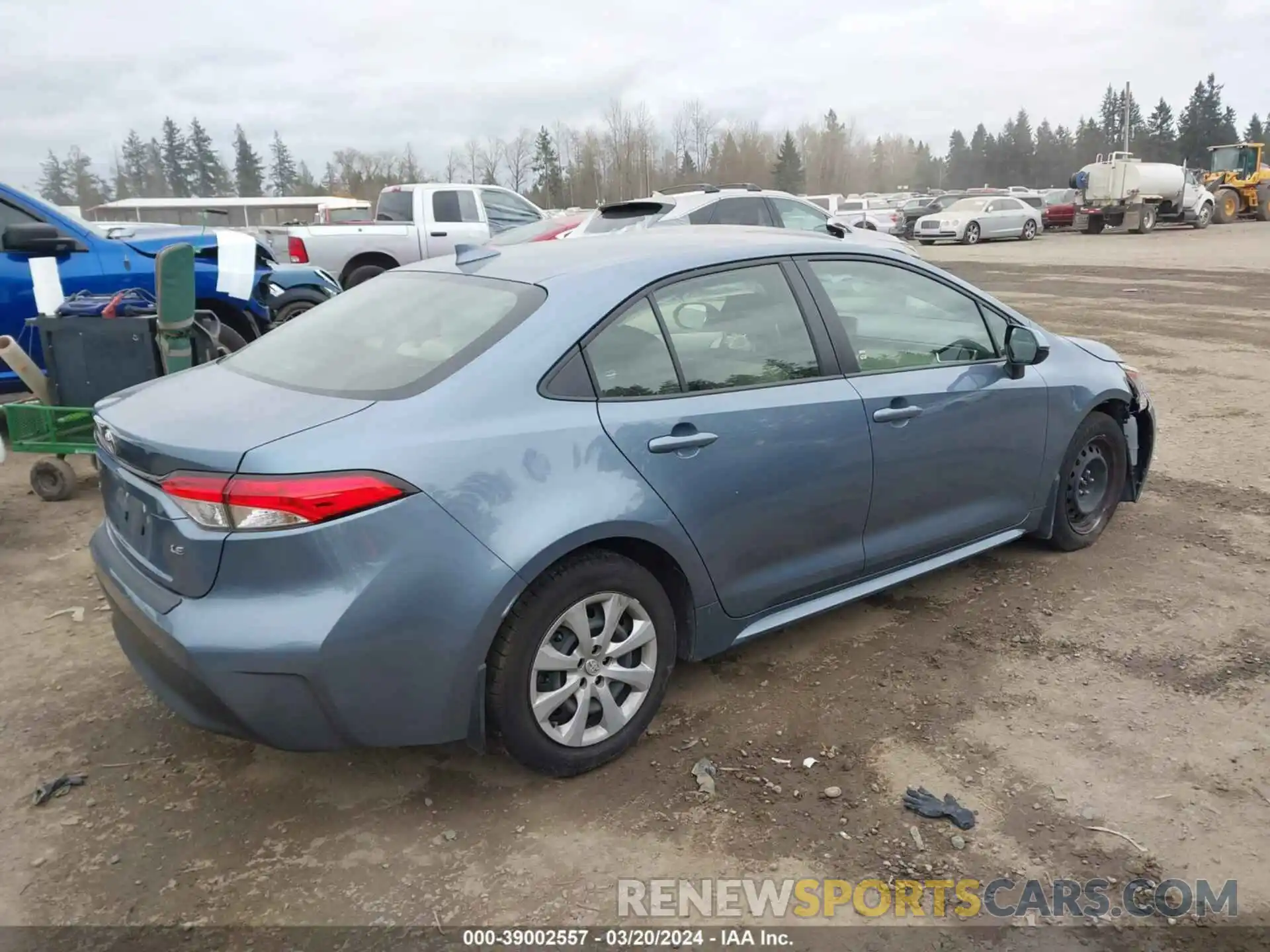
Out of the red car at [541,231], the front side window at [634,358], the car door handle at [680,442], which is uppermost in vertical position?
the red car at [541,231]

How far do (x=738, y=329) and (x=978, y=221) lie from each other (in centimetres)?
3092

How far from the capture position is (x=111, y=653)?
3760 mm

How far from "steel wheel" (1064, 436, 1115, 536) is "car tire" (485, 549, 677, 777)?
2.47 metres

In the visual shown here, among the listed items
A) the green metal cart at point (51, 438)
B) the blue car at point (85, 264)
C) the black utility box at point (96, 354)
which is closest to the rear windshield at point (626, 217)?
the blue car at point (85, 264)

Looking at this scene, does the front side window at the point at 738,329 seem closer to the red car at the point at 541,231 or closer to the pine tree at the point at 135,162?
the red car at the point at 541,231

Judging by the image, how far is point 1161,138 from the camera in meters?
86.3

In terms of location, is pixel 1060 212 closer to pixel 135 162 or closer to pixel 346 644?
pixel 346 644

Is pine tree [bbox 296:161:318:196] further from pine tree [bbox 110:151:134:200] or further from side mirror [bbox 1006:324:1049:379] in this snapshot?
side mirror [bbox 1006:324:1049:379]

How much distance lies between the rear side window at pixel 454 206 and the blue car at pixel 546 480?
35.1 feet

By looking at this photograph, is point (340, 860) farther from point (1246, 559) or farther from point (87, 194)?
point (87, 194)

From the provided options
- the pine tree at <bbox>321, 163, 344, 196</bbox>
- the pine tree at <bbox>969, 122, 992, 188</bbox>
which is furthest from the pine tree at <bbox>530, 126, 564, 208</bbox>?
the pine tree at <bbox>969, 122, 992, 188</bbox>

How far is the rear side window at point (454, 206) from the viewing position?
13828 millimetres

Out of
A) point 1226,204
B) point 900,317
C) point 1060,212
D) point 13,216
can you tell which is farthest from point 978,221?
point 900,317

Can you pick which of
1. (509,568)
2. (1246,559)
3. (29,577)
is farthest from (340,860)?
(1246,559)
